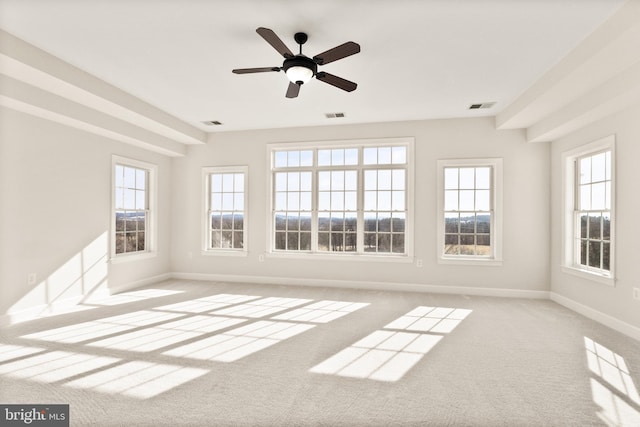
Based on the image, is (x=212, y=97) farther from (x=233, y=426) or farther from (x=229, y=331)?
(x=233, y=426)

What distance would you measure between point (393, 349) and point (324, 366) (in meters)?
0.76

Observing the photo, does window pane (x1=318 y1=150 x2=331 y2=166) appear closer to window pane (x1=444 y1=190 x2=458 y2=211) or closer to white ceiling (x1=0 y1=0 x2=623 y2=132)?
white ceiling (x1=0 y1=0 x2=623 y2=132)

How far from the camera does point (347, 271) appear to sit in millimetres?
5602

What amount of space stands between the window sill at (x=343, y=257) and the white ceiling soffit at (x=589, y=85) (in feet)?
8.77

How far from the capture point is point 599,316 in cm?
383

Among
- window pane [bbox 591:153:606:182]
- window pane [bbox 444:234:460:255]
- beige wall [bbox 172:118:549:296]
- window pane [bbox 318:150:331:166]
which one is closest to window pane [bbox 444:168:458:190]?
beige wall [bbox 172:118:549:296]

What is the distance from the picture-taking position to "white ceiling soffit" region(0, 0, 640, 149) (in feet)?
8.25

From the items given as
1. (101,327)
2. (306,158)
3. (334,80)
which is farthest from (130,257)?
(334,80)

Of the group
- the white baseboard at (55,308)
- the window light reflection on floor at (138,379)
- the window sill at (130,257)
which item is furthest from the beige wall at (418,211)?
the window light reflection on floor at (138,379)

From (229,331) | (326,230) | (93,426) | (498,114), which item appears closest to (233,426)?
(93,426)

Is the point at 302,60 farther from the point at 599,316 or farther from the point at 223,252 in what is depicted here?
the point at 599,316

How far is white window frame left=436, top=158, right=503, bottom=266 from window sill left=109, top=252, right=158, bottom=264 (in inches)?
204

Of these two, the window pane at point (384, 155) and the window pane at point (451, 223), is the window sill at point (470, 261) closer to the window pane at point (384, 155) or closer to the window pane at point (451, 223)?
the window pane at point (451, 223)

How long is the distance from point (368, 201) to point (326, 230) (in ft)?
3.08
